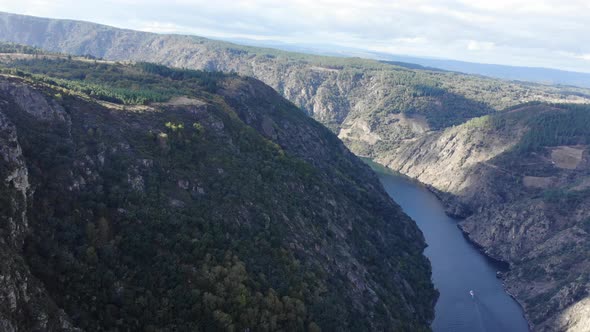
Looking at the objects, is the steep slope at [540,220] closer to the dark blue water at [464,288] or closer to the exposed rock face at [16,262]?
the dark blue water at [464,288]

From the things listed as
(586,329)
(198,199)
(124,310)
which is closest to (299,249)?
(198,199)

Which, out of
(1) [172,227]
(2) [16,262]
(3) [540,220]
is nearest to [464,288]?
(3) [540,220]

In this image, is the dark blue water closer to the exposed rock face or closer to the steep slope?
the steep slope

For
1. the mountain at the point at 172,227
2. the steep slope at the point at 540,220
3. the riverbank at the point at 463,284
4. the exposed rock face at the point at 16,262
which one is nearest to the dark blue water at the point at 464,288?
the riverbank at the point at 463,284

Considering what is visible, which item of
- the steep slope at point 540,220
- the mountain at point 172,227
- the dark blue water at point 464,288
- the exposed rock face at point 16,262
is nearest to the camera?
the exposed rock face at point 16,262

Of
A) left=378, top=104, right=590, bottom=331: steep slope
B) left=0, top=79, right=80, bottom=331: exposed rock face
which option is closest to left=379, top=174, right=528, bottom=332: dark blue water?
left=378, top=104, right=590, bottom=331: steep slope

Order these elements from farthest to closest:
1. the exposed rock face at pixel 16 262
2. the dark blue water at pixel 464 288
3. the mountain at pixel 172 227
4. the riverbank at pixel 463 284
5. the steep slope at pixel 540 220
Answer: the steep slope at pixel 540 220
the riverbank at pixel 463 284
the dark blue water at pixel 464 288
the mountain at pixel 172 227
the exposed rock face at pixel 16 262

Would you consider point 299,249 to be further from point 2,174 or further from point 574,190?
point 574,190
